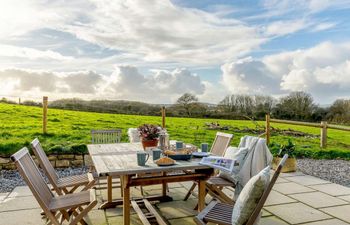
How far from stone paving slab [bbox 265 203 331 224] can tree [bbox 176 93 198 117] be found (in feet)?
28.1

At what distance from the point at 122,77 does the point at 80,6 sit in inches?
106

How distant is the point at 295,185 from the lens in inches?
188

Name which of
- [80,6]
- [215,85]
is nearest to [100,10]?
[80,6]

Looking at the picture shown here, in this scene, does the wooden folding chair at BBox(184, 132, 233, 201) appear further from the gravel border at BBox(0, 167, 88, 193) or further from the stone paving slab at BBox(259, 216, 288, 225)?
the gravel border at BBox(0, 167, 88, 193)

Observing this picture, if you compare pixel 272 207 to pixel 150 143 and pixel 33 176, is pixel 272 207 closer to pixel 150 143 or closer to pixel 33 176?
pixel 150 143

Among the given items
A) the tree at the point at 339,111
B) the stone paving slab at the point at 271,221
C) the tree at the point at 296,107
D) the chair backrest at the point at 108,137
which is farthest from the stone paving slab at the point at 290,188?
the tree at the point at 339,111

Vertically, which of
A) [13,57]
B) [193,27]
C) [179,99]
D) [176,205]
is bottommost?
[176,205]

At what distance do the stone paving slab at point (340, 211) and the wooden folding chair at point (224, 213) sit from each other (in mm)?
1637

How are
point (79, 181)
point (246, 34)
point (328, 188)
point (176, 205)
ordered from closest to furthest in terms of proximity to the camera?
point (79, 181) → point (176, 205) → point (328, 188) → point (246, 34)

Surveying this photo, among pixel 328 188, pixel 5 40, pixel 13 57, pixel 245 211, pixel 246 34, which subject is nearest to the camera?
pixel 245 211

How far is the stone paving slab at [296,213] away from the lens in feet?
11.0

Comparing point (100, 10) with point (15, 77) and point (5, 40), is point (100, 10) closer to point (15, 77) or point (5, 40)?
point (5, 40)

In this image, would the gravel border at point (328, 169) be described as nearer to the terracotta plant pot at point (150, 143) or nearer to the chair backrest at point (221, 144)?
the chair backrest at point (221, 144)

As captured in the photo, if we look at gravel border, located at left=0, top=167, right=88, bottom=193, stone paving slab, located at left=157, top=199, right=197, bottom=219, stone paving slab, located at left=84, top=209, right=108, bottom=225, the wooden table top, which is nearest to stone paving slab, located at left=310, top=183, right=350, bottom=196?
stone paving slab, located at left=157, top=199, right=197, bottom=219
